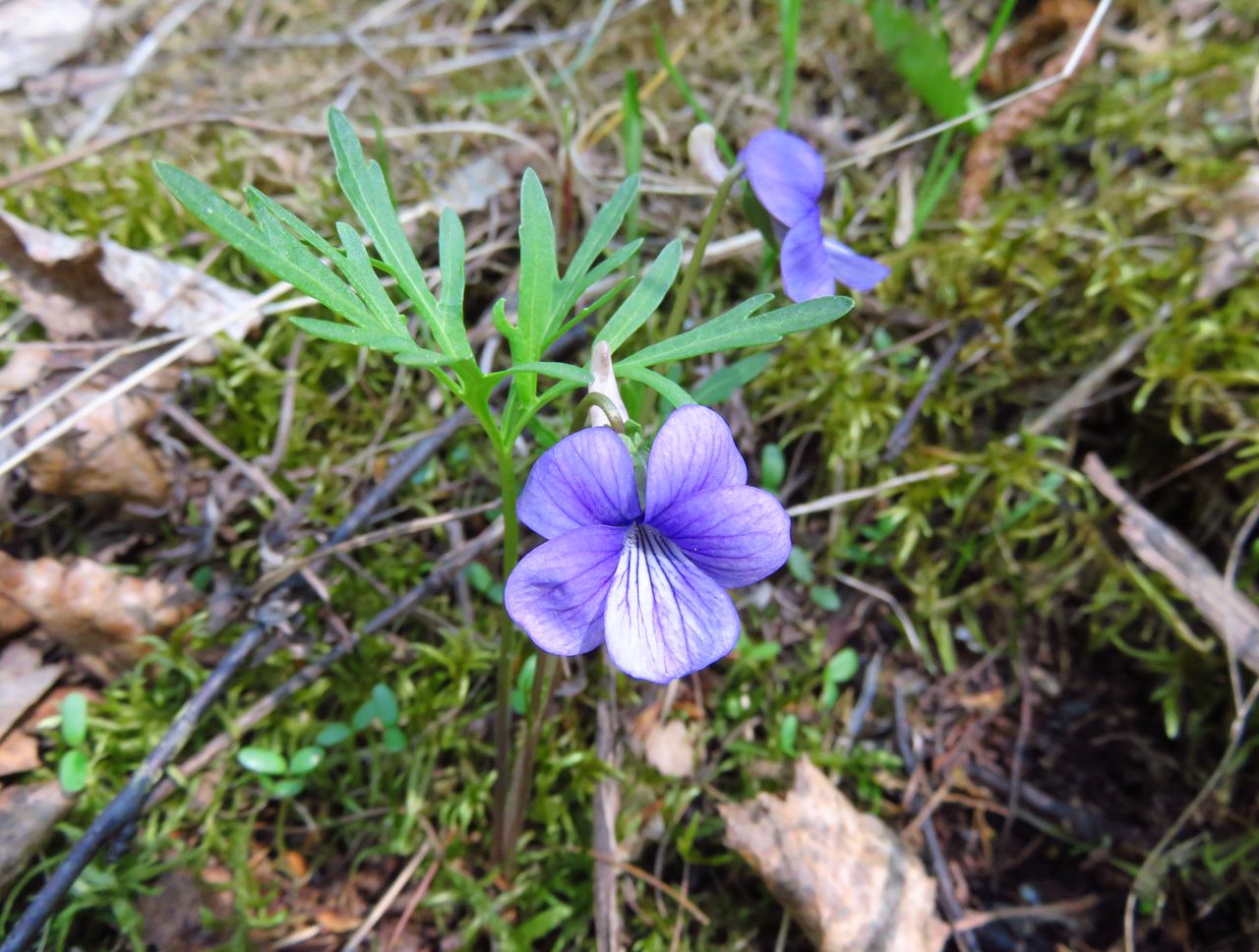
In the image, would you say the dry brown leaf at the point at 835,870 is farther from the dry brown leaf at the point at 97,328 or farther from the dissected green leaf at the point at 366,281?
the dry brown leaf at the point at 97,328

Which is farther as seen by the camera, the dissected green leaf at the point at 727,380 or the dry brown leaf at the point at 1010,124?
the dry brown leaf at the point at 1010,124

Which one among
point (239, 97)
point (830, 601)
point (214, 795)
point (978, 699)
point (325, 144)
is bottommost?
point (978, 699)

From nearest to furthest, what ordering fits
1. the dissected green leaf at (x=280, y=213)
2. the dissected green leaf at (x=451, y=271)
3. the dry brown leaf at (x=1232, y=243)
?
the dissected green leaf at (x=280, y=213) < the dissected green leaf at (x=451, y=271) < the dry brown leaf at (x=1232, y=243)

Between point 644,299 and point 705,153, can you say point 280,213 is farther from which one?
point 705,153

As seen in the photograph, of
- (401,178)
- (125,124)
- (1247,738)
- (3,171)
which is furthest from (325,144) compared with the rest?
(1247,738)

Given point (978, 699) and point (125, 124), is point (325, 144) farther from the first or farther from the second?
point (978, 699)

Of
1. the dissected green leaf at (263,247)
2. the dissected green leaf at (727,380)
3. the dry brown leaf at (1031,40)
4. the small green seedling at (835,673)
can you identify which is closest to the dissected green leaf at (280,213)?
the dissected green leaf at (263,247)
